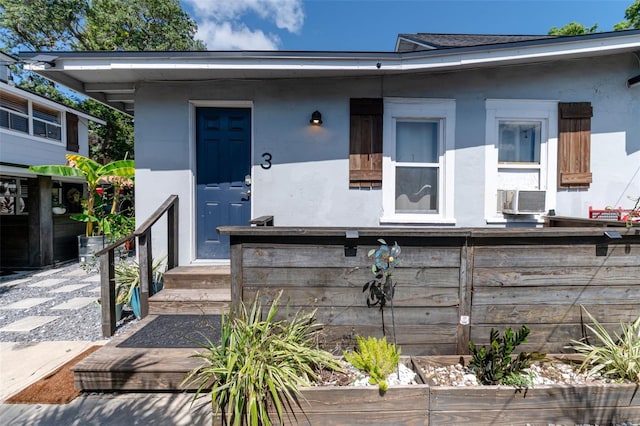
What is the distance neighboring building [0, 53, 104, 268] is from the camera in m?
6.43

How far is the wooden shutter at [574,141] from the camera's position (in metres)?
3.80

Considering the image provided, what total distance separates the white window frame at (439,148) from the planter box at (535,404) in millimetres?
2180

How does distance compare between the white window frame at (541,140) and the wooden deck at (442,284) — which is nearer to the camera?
the wooden deck at (442,284)

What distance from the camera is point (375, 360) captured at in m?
1.96

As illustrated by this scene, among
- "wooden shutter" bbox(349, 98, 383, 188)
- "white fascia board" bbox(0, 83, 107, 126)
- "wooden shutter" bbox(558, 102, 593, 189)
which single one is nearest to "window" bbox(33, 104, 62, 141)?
"white fascia board" bbox(0, 83, 107, 126)

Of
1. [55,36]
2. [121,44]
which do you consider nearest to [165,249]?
[121,44]

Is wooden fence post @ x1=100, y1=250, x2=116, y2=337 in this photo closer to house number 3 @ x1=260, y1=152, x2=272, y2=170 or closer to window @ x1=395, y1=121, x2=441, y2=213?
house number 3 @ x1=260, y1=152, x2=272, y2=170

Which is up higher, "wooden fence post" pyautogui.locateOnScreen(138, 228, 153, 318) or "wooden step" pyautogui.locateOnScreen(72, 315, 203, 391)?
"wooden fence post" pyautogui.locateOnScreen(138, 228, 153, 318)

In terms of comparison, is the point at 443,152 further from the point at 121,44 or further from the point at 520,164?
the point at 121,44

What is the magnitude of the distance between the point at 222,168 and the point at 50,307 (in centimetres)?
308

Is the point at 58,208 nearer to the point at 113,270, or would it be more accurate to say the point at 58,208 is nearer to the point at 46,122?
the point at 46,122

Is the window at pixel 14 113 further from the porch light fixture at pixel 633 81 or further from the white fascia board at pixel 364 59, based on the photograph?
the porch light fixture at pixel 633 81

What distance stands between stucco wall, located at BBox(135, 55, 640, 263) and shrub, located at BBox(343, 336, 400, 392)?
198 cm

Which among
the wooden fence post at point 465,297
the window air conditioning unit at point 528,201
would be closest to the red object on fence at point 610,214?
the window air conditioning unit at point 528,201
